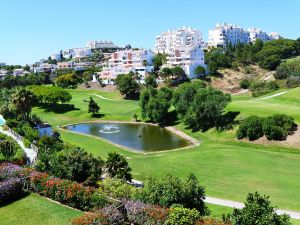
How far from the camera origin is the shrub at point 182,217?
19875 mm

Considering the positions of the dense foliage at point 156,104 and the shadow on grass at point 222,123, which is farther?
the dense foliage at point 156,104

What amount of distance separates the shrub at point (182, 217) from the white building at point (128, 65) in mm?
118495

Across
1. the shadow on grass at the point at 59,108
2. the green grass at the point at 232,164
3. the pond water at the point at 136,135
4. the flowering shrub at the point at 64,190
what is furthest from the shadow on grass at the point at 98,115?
the flowering shrub at the point at 64,190

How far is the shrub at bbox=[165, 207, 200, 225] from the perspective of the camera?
19.9 meters

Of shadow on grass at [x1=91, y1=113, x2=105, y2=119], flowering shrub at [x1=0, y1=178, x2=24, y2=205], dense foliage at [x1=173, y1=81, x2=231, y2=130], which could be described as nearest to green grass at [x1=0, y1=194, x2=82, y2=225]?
flowering shrub at [x1=0, y1=178, x2=24, y2=205]

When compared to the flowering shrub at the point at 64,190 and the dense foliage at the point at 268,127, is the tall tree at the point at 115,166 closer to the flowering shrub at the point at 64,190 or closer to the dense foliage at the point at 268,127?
the flowering shrub at the point at 64,190

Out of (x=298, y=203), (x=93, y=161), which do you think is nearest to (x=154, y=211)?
(x=93, y=161)

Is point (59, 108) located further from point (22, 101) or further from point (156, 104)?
point (22, 101)

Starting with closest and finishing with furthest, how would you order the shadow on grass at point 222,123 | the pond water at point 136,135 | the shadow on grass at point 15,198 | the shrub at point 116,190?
the shrub at point 116,190, the shadow on grass at point 15,198, the pond water at point 136,135, the shadow on grass at point 222,123

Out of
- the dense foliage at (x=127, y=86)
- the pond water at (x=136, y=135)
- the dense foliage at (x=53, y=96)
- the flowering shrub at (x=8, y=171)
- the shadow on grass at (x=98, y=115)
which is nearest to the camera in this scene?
the flowering shrub at (x=8, y=171)

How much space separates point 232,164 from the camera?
5075cm

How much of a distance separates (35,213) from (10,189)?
3786 mm

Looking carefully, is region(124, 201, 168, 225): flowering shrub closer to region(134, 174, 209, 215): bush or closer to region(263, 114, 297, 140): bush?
region(134, 174, 209, 215): bush

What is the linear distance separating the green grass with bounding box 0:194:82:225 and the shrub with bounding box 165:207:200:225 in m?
6.60
